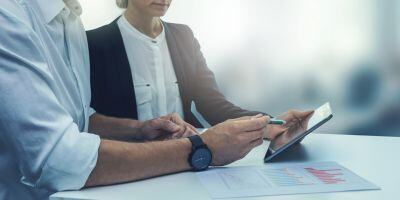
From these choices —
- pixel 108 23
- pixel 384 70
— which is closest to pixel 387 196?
pixel 384 70

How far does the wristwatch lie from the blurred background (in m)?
0.66

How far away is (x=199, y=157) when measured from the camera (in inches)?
31.8

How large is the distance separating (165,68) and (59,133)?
0.94 metres

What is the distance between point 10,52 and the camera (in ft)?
2.16

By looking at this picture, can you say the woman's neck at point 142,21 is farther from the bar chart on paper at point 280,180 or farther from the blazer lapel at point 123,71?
the bar chart on paper at point 280,180

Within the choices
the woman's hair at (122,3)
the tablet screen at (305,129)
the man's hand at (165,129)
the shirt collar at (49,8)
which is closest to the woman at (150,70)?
the woman's hair at (122,3)

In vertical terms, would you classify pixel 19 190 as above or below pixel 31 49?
below

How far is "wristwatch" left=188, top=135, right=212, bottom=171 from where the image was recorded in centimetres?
80

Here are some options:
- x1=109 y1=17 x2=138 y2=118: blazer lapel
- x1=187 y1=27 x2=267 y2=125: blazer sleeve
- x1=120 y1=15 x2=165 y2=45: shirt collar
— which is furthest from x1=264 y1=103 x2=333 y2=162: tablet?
x1=120 y1=15 x2=165 y2=45: shirt collar

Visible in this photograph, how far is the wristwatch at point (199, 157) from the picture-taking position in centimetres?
80

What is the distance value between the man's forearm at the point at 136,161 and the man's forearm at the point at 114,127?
450mm

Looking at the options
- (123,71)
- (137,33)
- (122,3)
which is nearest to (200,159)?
(123,71)

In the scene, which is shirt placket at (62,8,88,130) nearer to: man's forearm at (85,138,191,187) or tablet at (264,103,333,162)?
man's forearm at (85,138,191,187)

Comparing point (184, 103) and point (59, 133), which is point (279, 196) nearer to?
point (59, 133)
